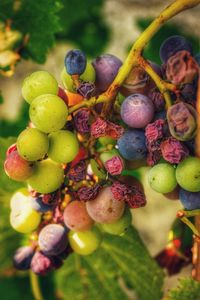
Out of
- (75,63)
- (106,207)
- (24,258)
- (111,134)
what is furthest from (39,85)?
(24,258)

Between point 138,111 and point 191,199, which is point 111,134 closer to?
point 138,111

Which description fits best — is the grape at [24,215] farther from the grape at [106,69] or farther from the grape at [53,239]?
the grape at [106,69]

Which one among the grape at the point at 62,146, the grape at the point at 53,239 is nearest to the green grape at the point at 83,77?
the grape at the point at 62,146

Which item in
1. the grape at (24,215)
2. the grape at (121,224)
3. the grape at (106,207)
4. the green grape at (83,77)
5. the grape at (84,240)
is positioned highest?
the green grape at (83,77)

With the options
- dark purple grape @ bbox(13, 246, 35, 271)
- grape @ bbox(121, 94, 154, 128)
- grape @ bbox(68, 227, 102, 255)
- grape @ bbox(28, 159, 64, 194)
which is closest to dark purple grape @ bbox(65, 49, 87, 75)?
grape @ bbox(121, 94, 154, 128)

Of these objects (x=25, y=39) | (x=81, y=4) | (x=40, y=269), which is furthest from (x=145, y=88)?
(x=81, y=4)

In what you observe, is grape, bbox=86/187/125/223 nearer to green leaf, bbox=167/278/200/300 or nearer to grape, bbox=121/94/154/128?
grape, bbox=121/94/154/128
